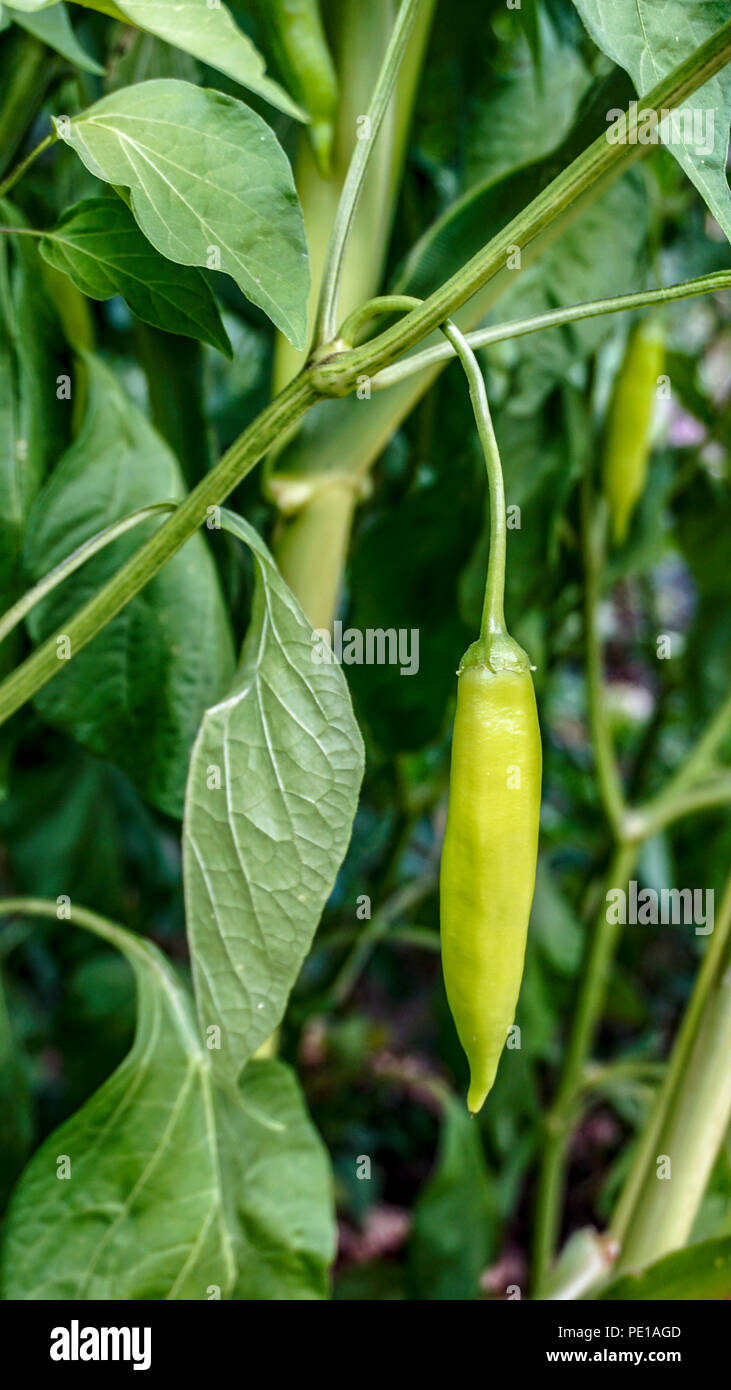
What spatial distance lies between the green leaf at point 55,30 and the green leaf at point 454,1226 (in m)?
0.50

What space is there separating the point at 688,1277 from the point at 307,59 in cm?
39

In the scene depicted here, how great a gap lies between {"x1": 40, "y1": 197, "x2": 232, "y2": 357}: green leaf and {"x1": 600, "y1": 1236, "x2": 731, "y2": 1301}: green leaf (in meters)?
0.30

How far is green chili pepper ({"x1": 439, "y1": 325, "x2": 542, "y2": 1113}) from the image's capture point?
0.69 feet

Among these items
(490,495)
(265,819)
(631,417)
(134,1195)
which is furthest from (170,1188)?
(631,417)

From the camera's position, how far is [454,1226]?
560 mm

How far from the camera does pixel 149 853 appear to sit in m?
0.79

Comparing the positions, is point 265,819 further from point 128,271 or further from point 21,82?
point 21,82

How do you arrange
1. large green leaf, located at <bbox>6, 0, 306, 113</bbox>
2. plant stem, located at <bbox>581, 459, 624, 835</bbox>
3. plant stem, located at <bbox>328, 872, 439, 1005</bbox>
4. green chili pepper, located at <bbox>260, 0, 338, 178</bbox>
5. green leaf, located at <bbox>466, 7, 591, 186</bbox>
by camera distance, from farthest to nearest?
plant stem, located at <bbox>328, 872, 439, 1005</bbox> < plant stem, located at <bbox>581, 459, 624, 835</bbox> < green leaf, located at <bbox>466, 7, 591, 186</bbox> < green chili pepper, located at <bbox>260, 0, 338, 178</bbox> < large green leaf, located at <bbox>6, 0, 306, 113</bbox>

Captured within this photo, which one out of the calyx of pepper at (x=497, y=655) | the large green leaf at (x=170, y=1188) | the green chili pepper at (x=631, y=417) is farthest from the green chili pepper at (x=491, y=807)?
the green chili pepper at (x=631, y=417)

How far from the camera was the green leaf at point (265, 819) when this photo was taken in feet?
0.87

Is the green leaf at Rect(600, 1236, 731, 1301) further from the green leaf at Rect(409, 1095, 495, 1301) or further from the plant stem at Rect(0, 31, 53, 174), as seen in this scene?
the plant stem at Rect(0, 31, 53, 174)

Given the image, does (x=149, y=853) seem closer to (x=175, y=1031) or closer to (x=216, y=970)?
(x=175, y=1031)

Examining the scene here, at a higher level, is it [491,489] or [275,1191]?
[491,489]

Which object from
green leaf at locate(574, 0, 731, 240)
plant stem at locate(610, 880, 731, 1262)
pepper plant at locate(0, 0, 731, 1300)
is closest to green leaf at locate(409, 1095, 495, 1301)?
pepper plant at locate(0, 0, 731, 1300)
